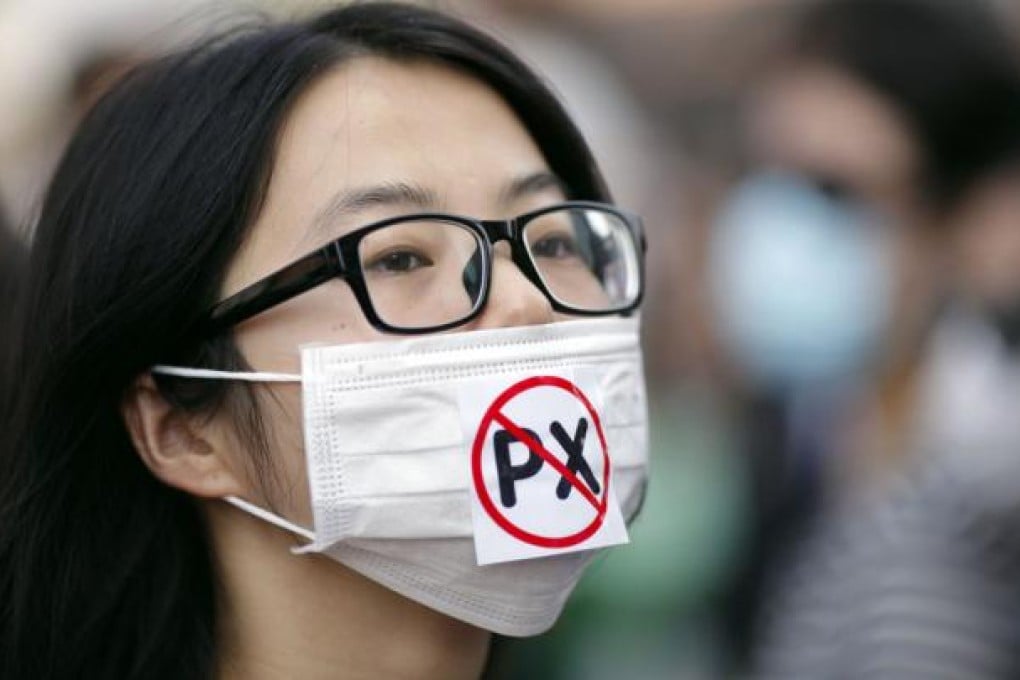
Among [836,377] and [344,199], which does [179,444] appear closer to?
[344,199]

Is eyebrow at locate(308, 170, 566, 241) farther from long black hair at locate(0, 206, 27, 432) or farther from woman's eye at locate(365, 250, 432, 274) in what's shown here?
long black hair at locate(0, 206, 27, 432)

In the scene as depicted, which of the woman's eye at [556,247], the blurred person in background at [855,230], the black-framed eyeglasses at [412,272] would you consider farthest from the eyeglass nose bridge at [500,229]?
the blurred person in background at [855,230]

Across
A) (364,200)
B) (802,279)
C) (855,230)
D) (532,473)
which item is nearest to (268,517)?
(532,473)

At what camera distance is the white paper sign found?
Result: 230 cm

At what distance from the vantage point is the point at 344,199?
94.0 inches

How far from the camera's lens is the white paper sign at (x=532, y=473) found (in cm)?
230

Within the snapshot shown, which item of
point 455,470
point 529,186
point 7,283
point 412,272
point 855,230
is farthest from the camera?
point 855,230

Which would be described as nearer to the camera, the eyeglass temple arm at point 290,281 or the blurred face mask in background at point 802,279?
the eyeglass temple arm at point 290,281

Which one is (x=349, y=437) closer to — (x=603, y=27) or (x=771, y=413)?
(x=771, y=413)

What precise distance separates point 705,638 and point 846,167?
1649 millimetres

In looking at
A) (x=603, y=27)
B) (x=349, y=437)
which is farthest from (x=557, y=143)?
(x=603, y=27)

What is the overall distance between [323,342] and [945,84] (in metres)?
2.34

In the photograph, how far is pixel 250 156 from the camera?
2.40 metres

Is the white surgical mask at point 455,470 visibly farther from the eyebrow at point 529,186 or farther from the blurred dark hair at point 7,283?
the blurred dark hair at point 7,283
